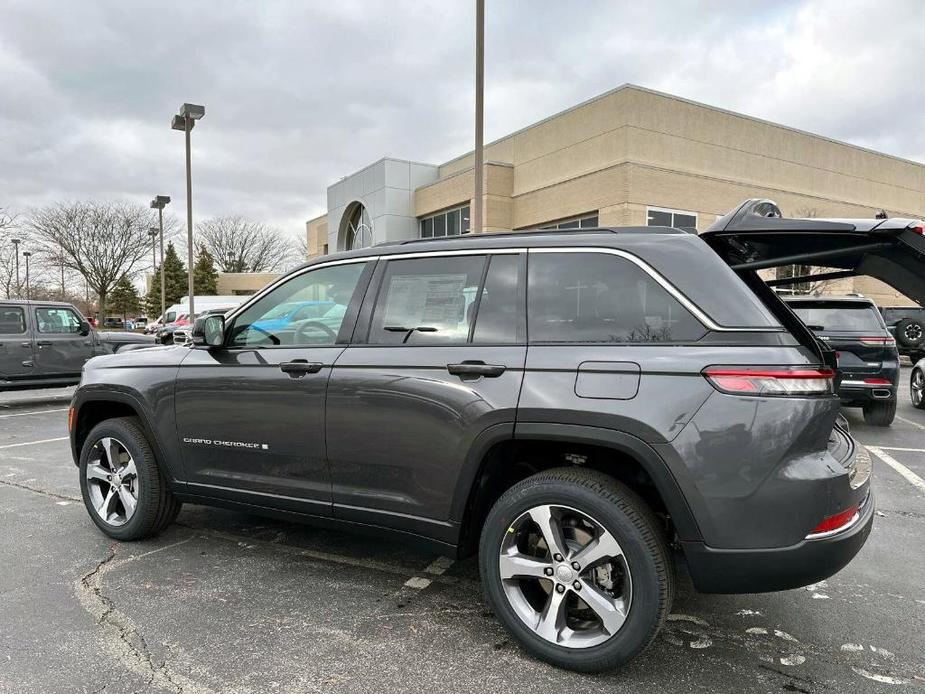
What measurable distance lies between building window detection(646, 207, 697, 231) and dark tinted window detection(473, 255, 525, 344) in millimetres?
20185

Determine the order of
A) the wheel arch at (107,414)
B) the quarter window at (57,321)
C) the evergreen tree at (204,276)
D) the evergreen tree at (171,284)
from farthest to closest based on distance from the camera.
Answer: the evergreen tree at (204,276), the evergreen tree at (171,284), the quarter window at (57,321), the wheel arch at (107,414)

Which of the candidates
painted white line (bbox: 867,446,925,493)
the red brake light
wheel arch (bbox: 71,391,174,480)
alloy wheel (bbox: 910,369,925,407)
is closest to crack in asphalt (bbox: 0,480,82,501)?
wheel arch (bbox: 71,391,174,480)

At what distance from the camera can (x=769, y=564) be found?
2383 millimetres

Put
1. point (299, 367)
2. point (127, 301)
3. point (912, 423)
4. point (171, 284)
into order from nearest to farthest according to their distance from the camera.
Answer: point (299, 367), point (912, 423), point (171, 284), point (127, 301)

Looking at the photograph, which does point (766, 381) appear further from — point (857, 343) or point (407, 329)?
point (857, 343)

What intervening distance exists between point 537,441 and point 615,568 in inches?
24.4

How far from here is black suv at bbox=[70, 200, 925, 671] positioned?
2.40 m

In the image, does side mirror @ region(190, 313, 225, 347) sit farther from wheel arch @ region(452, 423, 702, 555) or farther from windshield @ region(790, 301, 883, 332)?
windshield @ region(790, 301, 883, 332)

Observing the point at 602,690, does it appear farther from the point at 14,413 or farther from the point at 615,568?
the point at 14,413

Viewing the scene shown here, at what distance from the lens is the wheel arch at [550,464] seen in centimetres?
246

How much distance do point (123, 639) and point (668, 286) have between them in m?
2.92

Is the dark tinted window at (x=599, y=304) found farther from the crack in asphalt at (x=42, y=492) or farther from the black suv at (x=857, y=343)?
the black suv at (x=857, y=343)

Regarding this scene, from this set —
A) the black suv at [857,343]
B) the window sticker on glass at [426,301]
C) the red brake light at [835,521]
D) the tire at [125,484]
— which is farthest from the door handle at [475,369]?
the black suv at [857,343]

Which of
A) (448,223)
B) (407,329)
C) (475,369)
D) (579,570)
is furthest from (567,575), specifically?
(448,223)
